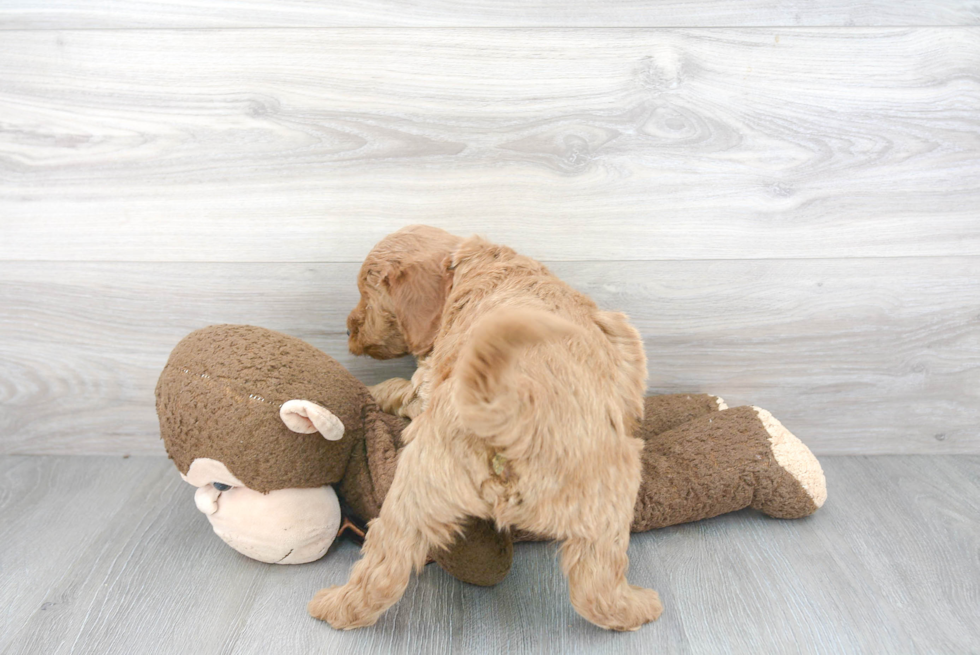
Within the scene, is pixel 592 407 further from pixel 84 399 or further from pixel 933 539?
pixel 84 399

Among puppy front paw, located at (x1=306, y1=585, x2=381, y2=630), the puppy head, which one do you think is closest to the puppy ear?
the puppy head

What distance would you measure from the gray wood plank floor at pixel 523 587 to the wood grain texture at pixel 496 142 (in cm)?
54

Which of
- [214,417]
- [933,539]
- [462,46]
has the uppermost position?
[462,46]

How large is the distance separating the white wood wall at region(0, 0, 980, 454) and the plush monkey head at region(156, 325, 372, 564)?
0.97 feet

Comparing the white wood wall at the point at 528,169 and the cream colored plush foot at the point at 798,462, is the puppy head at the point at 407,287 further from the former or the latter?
the cream colored plush foot at the point at 798,462

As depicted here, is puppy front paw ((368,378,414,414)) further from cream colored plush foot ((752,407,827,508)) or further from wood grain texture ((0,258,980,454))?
cream colored plush foot ((752,407,827,508))

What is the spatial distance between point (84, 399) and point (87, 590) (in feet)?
1.85

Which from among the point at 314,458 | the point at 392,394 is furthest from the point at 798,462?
the point at 314,458

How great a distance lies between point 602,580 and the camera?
1.01 metres

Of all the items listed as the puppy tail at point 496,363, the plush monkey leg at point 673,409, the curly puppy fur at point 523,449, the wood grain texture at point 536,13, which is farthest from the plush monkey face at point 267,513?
the wood grain texture at point 536,13

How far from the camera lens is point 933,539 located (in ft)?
4.31

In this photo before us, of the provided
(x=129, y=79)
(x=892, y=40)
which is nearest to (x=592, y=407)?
(x=892, y=40)

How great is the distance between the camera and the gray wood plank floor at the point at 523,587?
1074mm

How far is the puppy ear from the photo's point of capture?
1.22 metres
